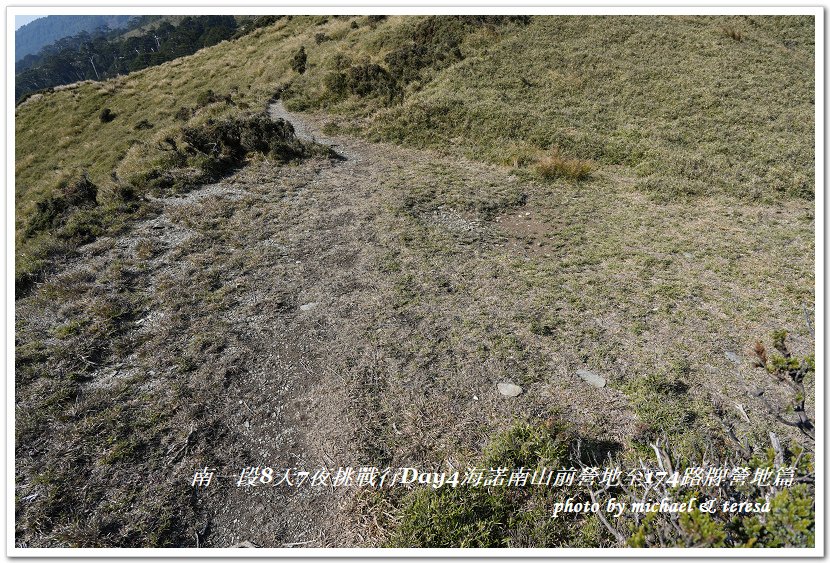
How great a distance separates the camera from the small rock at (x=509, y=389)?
207 inches

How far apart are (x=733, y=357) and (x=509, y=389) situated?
3.20 metres

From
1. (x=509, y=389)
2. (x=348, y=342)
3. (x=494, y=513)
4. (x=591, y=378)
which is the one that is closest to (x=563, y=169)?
(x=591, y=378)

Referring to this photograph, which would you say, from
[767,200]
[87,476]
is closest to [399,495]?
[87,476]

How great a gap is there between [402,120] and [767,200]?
10760 mm

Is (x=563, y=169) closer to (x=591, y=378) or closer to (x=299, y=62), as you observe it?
(x=591, y=378)

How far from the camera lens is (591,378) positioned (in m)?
5.49

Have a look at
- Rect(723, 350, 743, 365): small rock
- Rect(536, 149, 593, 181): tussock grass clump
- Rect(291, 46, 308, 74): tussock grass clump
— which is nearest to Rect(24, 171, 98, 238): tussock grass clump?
Rect(536, 149, 593, 181): tussock grass clump

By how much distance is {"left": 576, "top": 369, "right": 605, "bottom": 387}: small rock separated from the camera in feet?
17.8

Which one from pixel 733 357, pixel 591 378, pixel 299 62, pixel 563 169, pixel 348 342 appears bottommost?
pixel 733 357

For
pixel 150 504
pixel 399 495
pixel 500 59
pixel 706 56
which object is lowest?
pixel 399 495

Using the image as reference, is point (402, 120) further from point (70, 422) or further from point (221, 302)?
point (70, 422)

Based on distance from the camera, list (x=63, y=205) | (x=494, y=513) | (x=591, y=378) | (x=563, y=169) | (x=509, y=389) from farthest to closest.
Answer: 1. (x=563, y=169)
2. (x=63, y=205)
3. (x=591, y=378)
4. (x=509, y=389)
5. (x=494, y=513)

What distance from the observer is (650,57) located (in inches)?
713

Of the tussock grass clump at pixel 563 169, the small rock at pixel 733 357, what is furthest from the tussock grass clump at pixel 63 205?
the small rock at pixel 733 357
